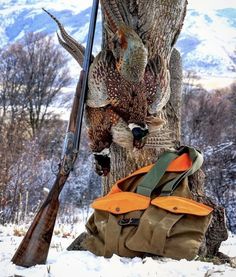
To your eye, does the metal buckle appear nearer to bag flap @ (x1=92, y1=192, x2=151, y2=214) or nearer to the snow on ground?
Answer: bag flap @ (x1=92, y1=192, x2=151, y2=214)

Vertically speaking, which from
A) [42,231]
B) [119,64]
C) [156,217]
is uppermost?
[119,64]

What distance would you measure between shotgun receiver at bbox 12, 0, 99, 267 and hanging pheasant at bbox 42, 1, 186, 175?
8cm

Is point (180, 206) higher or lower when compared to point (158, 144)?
lower

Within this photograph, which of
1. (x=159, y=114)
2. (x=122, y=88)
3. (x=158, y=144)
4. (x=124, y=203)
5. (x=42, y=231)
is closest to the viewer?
(x=42, y=231)

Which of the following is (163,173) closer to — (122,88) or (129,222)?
(129,222)

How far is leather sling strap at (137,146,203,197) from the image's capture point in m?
2.59

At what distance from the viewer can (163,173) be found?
2633 mm


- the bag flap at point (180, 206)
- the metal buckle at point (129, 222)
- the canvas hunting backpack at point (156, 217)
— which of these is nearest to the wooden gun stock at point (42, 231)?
the canvas hunting backpack at point (156, 217)

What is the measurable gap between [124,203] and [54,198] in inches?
15.7

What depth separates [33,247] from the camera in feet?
7.91

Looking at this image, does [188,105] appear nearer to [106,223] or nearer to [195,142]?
[195,142]

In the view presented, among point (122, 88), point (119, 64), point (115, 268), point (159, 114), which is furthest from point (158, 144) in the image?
point (115, 268)

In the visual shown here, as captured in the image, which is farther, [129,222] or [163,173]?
[163,173]

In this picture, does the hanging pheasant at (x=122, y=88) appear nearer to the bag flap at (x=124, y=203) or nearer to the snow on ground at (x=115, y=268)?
the bag flap at (x=124, y=203)
